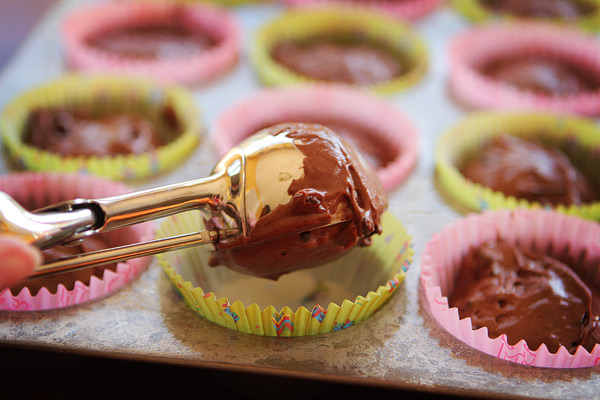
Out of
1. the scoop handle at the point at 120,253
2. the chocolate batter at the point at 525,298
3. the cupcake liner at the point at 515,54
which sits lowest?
the chocolate batter at the point at 525,298

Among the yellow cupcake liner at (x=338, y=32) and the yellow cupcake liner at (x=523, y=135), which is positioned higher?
the yellow cupcake liner at (x=338, y=32)

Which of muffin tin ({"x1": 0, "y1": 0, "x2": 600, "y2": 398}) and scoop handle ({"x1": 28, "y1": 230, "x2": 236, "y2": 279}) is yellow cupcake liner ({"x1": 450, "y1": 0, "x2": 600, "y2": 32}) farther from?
scoop handle ({"x1": 28, "y1": 230, "x2": 236, "y2": 279})

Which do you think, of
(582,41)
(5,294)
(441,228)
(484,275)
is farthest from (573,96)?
(5,294)

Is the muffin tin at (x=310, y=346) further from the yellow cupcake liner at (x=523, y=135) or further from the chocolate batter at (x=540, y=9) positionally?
the chocolate batter at (x=540, y=9)

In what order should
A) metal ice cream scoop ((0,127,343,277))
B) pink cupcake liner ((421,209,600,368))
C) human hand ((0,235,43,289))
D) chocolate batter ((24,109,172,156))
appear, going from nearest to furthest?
human hand ((0,235,43,289)) → metal ice cream scoop ((0,127,343,277)) → pink cupcake liner ((421,209,600,368)) → chocolate batter ((24,109,172,156))

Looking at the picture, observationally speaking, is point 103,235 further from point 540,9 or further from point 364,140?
point 540,9

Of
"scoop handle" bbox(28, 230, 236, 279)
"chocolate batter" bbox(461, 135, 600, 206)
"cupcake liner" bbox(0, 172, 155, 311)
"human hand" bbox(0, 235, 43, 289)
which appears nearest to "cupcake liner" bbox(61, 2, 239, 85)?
"cupcake liner" bbox(0, 172, 155, 311)

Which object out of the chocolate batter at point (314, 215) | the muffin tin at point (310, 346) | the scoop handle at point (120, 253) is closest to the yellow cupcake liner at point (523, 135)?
the muffin tin at point (310, 346)
